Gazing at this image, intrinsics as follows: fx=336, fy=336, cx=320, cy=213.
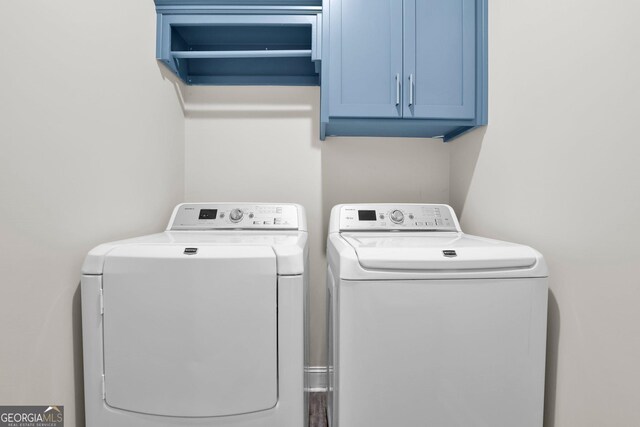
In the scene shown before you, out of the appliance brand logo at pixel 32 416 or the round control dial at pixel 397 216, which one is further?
the round control dial at pixel 397 216

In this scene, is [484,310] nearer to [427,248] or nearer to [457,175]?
[427,248]

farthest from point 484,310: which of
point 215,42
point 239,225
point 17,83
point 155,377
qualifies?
point 215,42

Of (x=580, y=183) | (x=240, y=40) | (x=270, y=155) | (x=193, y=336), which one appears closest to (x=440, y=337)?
(x=580, y=183)

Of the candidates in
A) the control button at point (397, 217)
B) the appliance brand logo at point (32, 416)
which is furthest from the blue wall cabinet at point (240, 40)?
the appliance brand logo at point (32, 416)

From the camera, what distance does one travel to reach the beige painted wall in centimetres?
203

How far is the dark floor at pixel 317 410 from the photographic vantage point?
162cm

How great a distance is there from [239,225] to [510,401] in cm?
127

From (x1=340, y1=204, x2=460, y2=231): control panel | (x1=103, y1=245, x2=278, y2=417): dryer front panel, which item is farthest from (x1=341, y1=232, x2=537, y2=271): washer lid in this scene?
(x1=340, y1=204, x2=460, y2=231): control panel

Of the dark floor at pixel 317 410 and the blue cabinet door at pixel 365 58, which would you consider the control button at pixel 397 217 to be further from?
the dark floor at pixel 317 410

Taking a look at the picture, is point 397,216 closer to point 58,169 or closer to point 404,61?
point 404,61

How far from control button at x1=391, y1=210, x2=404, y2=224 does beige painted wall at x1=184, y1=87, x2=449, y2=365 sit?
43 cm

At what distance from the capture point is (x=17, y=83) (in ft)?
2.98

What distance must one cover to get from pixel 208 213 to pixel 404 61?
1.22 m

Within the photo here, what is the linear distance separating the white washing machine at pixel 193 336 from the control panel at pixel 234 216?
627mm
